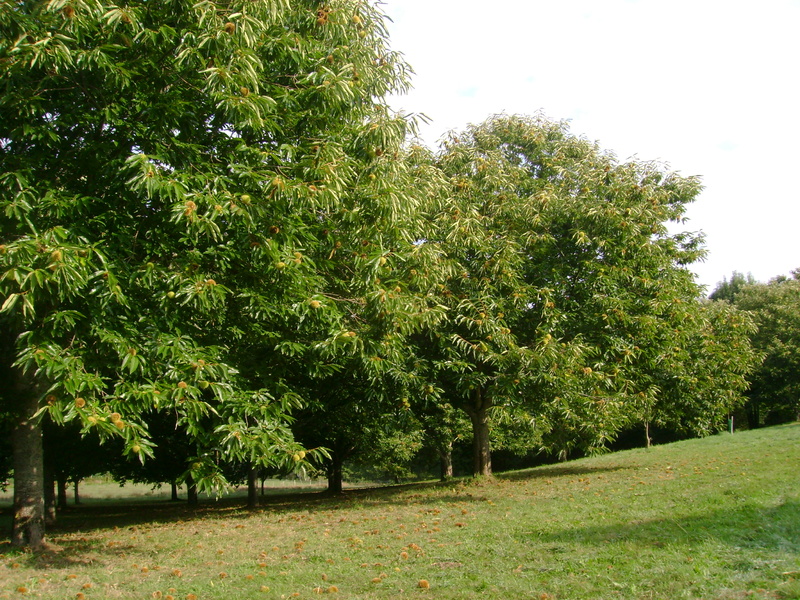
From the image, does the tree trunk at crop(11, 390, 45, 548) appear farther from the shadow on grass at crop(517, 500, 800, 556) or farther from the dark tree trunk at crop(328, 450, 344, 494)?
the dark tree trunk at crop(328, 450, 344, 494)

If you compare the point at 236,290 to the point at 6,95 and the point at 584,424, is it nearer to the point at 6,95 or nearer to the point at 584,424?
the point at 6,95

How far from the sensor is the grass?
565 cm

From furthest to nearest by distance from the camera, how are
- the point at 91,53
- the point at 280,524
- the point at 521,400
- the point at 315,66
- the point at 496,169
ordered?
the point at 496,169, the point at 521,400, the point at 280,524, the point at 315,66, the point at 91,53

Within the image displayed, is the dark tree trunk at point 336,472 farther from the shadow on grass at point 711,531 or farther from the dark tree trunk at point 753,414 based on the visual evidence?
the dark tree trunk at point 753,414

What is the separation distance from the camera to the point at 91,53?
21.6 ft

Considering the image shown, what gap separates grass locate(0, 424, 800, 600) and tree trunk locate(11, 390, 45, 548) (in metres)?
0.39

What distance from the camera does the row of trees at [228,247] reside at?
6.47 metres

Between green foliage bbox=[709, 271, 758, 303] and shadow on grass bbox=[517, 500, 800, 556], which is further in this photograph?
green foliage bbox=[709, 271, 758, 303]

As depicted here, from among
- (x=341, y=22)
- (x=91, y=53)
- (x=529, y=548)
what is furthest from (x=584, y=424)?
(x=91, y=53)

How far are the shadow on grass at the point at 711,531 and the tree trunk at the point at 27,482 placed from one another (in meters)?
6.75

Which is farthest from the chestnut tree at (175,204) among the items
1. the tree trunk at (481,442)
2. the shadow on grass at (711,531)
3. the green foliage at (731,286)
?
the green foliage at (731,286)

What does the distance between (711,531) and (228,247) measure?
21.4 ft

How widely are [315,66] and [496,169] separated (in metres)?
7.04

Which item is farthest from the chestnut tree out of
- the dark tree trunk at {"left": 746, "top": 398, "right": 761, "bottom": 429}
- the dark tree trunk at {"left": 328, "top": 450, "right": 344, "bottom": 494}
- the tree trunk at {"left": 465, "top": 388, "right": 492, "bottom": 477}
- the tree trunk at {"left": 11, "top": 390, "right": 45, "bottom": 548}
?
the dark tree trunk at {"left": 746, "top": 398, "right": 761, "bottom": 429}
